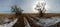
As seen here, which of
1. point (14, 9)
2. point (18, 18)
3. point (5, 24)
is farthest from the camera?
point (14, 9)

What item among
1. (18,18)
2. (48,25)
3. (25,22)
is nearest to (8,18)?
(18,18)

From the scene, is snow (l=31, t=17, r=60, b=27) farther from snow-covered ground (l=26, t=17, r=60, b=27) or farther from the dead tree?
the dead tree

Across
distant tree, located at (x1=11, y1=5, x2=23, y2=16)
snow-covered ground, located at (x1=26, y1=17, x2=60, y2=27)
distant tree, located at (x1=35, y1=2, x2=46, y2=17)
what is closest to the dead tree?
distant tree, located at (x1=11, y1=5, x2=23, y2=16)

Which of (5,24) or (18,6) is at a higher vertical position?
(18,6)

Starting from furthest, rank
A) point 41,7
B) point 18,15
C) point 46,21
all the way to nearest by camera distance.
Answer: point 41,7 < point 18,15 < point 46,21

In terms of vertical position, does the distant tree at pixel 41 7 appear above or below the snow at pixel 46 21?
above

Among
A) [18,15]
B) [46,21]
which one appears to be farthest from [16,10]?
[46,21]

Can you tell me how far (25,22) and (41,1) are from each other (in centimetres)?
69

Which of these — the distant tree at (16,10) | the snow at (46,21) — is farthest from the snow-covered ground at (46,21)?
the distant tree at (16,10)

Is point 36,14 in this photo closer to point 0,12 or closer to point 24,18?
point 24,18

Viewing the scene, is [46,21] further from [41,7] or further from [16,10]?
[16,10]

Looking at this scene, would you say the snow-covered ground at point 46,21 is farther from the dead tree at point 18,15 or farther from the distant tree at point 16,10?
the distant tree at point 16,10

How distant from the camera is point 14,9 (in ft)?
9.23

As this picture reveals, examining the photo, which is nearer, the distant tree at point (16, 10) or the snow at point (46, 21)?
the snow at point (46, 21)
